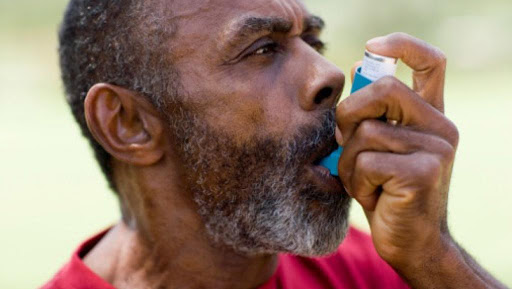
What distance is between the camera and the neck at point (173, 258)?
2973 mm

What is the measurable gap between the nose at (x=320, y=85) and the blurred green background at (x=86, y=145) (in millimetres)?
825

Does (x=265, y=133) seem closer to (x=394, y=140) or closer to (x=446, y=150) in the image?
(x=394, y=140)

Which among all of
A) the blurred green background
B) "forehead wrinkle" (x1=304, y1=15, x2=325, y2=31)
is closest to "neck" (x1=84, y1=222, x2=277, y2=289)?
"forehead wrinkle" (x1=304, y1=15, x2=325, y2=31)

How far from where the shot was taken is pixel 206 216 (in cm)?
294

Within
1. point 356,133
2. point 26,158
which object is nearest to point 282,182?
point 356,133

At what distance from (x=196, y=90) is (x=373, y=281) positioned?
106cm

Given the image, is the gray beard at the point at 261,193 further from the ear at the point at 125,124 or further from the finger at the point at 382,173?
the finger at the point at 382,173

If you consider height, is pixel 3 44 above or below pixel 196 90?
below

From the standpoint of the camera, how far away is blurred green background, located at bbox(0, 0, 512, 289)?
25.2ft

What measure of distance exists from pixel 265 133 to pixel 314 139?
0.55 feet

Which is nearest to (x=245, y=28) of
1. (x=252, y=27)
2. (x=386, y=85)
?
(x=252, y=27)

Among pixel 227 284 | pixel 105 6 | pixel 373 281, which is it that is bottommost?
pixel 373 281

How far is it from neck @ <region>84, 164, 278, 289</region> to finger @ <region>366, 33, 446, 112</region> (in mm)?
906

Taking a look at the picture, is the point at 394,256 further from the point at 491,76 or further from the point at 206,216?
the point at 491,76
